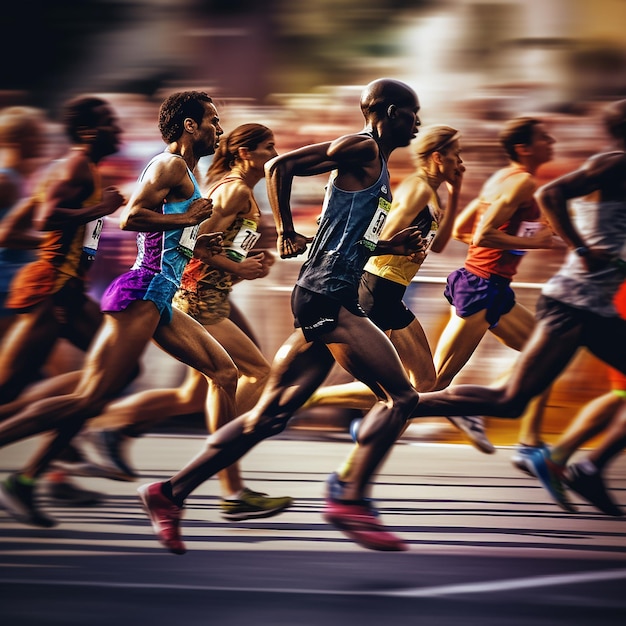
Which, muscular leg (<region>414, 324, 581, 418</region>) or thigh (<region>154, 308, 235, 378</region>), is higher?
thigh (<region>154, 308, 235, 378</region>)

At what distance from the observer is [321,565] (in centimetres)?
509

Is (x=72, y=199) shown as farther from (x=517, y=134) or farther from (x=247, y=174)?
(x=517, y=134)

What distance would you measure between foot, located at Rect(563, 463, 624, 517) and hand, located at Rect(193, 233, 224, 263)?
6.47 ft

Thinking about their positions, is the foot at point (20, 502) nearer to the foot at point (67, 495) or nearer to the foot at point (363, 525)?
the foot at point (67, 495)

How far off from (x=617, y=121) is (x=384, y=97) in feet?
4.41

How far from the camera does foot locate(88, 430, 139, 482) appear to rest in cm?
651

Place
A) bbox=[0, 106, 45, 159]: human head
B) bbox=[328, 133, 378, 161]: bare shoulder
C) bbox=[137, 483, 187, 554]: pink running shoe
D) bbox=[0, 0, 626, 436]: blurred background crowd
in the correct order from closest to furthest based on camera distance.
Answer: bbox=[137, 483, 187, 554]: pink running shoe < bbox=[328, 133, 378, 161]: bare shoulder < bbox=[0, 106, 45, 159]: human head < bbox=[0, 0, 626, 436]: blurred background crowd

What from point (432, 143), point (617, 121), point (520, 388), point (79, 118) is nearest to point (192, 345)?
point (79, 118)

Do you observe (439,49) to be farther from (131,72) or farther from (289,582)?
(289,582)

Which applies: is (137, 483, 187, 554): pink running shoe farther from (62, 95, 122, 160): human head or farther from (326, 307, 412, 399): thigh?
(62, 95, 122, 160): human head

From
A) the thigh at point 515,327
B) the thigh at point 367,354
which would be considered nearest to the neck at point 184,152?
the thigh at point 367,354

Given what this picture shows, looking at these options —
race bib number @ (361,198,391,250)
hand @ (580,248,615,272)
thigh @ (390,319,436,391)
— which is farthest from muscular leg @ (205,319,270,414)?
hand @ (580,248,615,272)

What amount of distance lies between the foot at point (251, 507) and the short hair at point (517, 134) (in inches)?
92.6

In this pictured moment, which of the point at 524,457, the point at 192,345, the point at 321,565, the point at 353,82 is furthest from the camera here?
the point at 353,82
